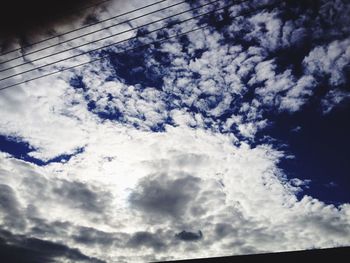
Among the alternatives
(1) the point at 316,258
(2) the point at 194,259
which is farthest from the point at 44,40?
(1) the point at 316,258

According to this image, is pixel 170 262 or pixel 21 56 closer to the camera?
pixel 21 56

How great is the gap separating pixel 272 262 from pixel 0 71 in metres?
10.6

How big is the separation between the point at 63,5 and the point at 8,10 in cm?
148

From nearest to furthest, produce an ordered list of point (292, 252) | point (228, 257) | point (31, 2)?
point (31, 2) → point (292, 252) → point (228, 257)

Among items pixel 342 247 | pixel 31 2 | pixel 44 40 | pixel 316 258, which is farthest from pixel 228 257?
pixel 31 2

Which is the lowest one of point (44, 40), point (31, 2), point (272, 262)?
point (272, 262)

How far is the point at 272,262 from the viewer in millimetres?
8883

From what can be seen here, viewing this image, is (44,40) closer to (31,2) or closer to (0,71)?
(31,2)

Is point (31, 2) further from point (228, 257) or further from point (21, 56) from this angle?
point (228, 257)

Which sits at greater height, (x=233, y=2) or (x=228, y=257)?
(x=233, y=2)

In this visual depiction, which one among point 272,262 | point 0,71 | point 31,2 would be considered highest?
point 31,2

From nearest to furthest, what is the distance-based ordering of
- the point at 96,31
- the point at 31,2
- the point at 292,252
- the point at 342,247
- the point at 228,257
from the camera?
the point at 31,2 < the point at 96,31 < the point at 342,247 < the point at 292,252 < the point at 228,257

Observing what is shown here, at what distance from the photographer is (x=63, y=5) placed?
23.7 ft

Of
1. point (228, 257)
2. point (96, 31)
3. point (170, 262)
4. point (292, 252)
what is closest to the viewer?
point (96, 31)
